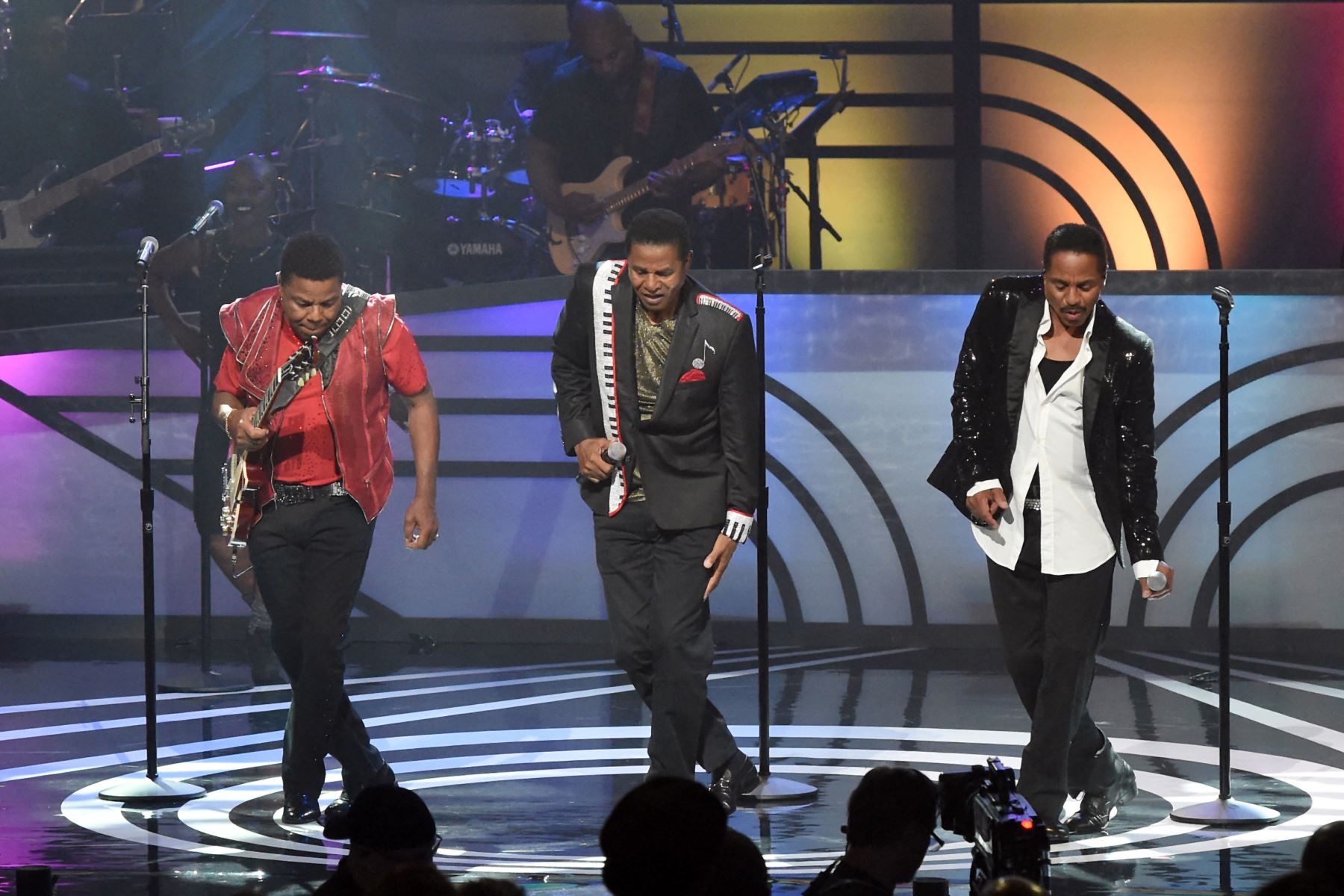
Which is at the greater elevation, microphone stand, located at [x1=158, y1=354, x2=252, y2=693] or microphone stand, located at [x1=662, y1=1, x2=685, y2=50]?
microphone stand, located at [x1=662, y1=1, x2=685, y2=50]

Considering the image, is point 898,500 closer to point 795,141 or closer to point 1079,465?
point 795,141

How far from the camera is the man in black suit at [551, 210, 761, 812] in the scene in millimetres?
5566

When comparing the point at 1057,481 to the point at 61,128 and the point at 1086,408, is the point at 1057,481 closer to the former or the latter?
the point at 1086,408

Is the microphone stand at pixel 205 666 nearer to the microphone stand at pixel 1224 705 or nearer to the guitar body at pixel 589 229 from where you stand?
the guitar body at pixel 589 229

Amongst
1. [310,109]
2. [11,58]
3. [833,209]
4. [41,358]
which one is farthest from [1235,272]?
[11,58]

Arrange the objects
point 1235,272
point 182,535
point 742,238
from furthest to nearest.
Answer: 1. point 742,238
2. point 182,535
3. point 1235,272

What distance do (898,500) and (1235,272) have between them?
6.04ft

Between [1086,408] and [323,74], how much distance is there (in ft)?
20.2

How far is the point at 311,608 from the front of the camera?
554 cm

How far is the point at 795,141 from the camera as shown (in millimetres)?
10406

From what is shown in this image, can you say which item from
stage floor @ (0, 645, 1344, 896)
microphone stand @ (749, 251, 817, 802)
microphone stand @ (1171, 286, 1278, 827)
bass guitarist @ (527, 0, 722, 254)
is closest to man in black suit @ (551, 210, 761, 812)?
microphone stand @ (749, 251, 817, 802)

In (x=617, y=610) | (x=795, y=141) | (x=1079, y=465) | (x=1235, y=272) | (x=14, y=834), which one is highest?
(x=795, y=141)

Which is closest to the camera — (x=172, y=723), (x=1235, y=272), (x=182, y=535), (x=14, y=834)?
(x=14, y=834)

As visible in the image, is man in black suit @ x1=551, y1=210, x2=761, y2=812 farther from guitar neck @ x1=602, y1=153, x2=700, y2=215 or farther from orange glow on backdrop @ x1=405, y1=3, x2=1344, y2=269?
orange glow on backdrop @ x1=405, y1=3, x2=1344, y2=269
